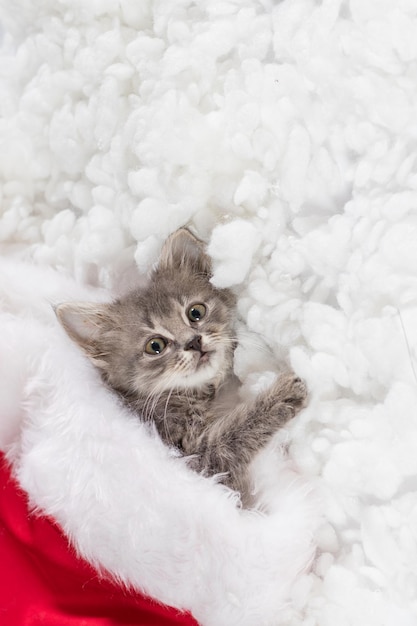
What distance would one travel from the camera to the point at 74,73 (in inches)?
49.0

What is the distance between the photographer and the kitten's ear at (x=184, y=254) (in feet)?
3.81

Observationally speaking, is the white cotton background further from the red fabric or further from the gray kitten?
the red fabric

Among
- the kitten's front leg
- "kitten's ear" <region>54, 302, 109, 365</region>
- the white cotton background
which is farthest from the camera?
"kitten's ear" <region>54, 302, 109, 365</region>

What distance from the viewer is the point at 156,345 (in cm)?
122

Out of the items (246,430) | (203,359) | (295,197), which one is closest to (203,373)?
(203,359)

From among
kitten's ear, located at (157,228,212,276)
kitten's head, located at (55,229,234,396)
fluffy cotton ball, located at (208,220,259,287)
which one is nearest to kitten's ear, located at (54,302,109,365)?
kitten's head, located at (55,229,234,396)

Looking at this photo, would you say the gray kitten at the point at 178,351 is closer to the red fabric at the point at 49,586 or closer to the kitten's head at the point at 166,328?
the kitten's head at the point at 166,328

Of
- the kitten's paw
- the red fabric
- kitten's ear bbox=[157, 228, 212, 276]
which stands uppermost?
kitten's ear bbox=[157, 228, 212, 276]

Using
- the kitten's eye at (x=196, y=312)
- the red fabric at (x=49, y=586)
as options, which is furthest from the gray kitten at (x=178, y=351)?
the red fabric at (x=49, y=586)

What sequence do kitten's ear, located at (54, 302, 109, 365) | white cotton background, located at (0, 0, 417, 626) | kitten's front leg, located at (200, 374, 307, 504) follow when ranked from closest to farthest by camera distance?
white cotton background, located at (0, 0, 417, 626)
kitten's front leg, located at (200, 374, 307, 504)
kitten's ear, located at (54, 302, 109, 365)

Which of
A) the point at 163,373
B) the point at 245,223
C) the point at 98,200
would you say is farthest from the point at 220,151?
the point at 163,373

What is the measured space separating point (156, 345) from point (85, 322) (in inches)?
4.6

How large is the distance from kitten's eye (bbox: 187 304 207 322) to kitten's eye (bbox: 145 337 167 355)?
Result: 0.19ft

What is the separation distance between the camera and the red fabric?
1028 millimetres
